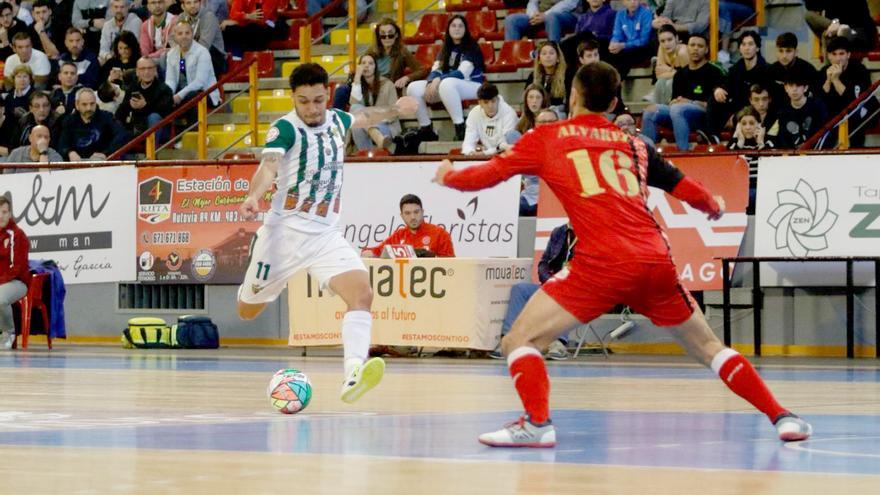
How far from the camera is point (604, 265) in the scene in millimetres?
7750

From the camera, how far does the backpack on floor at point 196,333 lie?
2033cm

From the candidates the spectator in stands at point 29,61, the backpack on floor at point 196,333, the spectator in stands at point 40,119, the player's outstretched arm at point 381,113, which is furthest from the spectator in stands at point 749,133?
the spectator in stands at point 29,61

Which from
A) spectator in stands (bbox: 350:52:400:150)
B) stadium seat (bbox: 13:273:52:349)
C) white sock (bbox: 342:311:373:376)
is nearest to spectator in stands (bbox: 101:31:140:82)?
spectator in stands (bbox: 350:52:400:150)

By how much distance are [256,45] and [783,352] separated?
421 inches

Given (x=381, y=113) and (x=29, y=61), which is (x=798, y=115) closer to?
(x=381, y=113)

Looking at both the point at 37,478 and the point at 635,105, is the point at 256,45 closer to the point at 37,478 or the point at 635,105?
the point at 635,105

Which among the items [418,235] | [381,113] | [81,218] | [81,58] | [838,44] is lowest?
[418,235]

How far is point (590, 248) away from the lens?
25.6 feet

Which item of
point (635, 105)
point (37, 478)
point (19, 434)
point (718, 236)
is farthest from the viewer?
point (635, 105)

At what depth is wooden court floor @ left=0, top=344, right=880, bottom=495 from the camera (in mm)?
6160

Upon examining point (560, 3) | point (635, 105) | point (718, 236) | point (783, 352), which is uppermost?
point (560, 3)

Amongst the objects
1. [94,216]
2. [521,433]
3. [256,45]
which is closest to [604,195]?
[521,433]

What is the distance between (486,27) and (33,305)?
723cm

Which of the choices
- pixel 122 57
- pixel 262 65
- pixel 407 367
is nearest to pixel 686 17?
pixel 262 65
